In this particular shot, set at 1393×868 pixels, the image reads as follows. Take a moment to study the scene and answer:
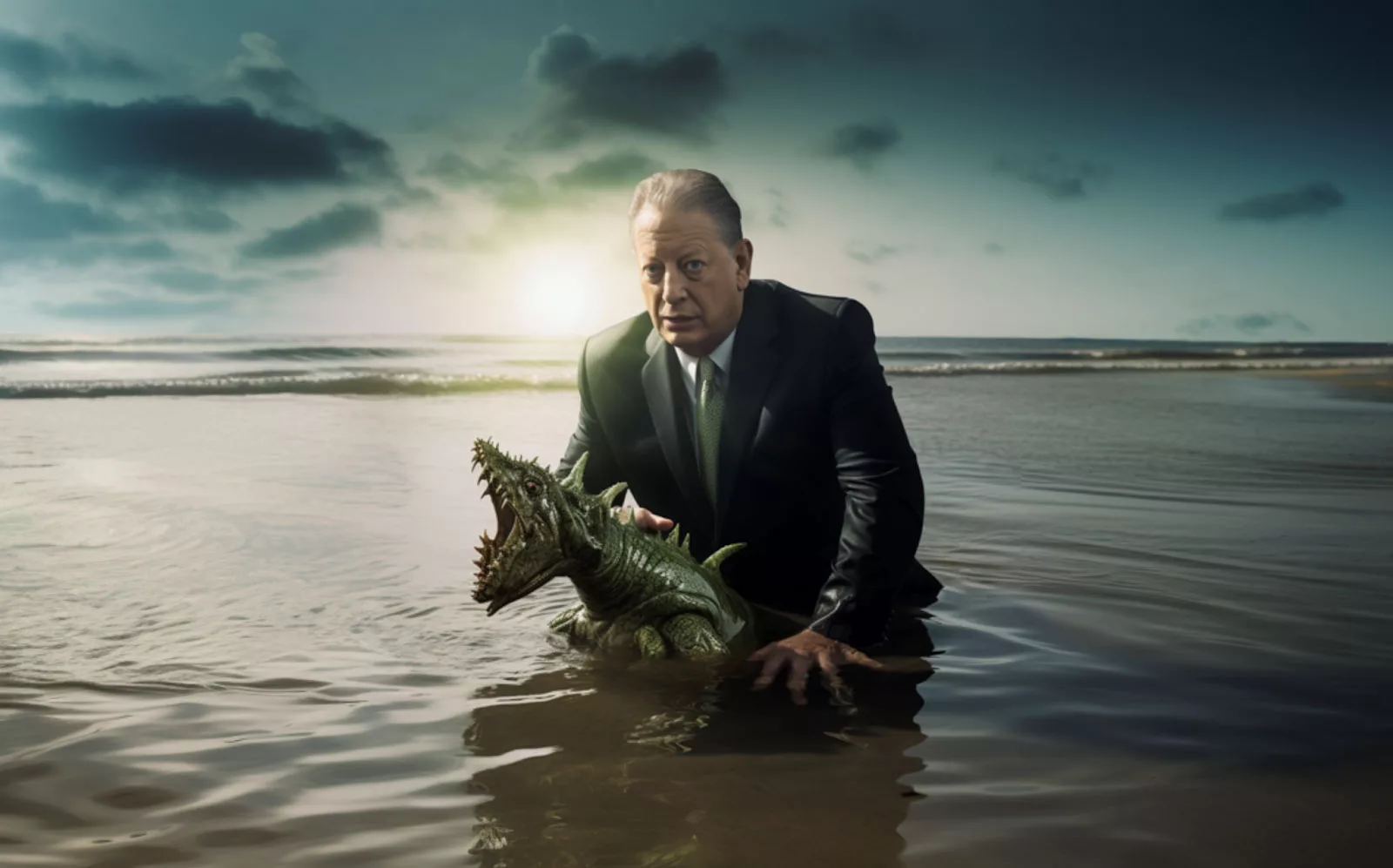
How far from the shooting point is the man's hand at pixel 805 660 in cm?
391

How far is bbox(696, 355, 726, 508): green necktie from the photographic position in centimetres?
455

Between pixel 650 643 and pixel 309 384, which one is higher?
pixel 309 384

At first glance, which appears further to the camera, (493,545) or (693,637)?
(693,637)

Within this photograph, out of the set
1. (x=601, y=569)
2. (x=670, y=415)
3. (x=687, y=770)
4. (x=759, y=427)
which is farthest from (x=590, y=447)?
(x=687, y=770)

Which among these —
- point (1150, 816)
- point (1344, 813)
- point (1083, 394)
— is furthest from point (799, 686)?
point (1083, 394)

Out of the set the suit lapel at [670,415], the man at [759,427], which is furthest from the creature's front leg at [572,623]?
the suit lapel at [670,415]

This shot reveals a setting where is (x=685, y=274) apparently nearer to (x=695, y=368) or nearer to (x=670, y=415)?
(x=695, y=368)

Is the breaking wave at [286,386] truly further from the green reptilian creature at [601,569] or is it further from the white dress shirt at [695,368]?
the green reptilian creature at [601,569]

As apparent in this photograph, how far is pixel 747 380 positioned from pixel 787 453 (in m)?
0.35

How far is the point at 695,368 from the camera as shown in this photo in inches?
180

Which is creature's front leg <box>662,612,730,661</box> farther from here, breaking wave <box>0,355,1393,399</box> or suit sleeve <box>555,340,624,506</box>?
breaking wave <box>0,355,1393,399</box>

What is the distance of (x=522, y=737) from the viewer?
3432 mm

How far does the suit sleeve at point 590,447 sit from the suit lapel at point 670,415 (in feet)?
1.33

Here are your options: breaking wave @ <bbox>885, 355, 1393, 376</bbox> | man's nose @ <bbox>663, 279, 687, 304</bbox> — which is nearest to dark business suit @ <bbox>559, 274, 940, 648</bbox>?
man's nose @ <bbox>663, 279, 687, 304</bbox>
